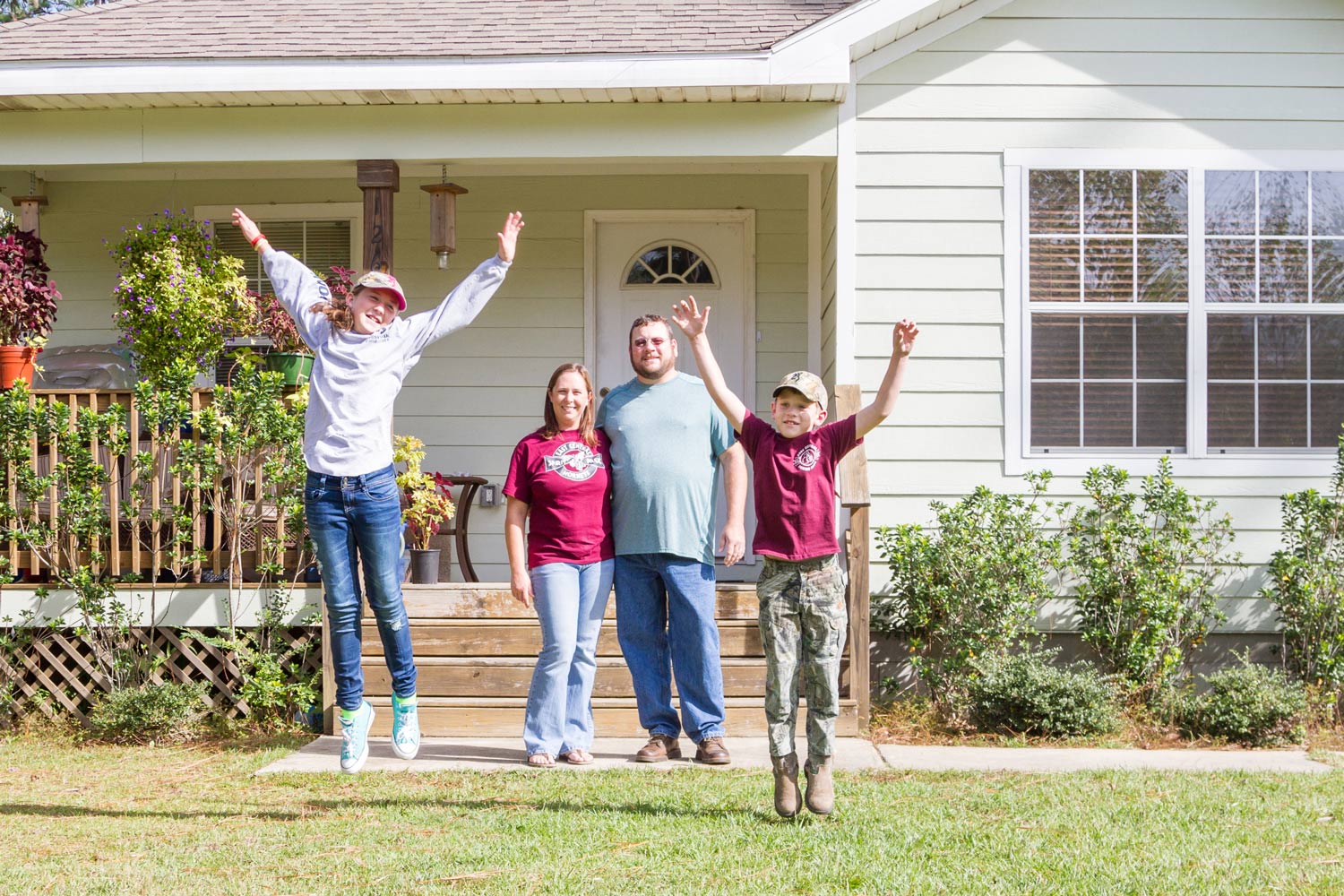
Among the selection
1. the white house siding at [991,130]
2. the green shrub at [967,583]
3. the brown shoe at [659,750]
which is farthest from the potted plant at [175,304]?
the green shrub at [967,583]

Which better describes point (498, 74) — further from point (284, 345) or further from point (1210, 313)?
point (1210, 313)

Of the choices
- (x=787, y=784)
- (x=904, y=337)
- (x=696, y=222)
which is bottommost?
(x=787, y=784)

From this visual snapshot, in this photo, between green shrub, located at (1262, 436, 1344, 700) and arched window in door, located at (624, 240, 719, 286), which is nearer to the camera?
green shrub, located at (1262, 436, 1344, 700)

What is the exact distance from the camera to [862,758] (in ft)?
18.1

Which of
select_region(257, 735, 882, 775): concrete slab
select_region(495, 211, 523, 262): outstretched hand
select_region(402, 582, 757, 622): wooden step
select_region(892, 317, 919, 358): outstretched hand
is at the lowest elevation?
select_region(257, 735, 882, 775): concrete slab

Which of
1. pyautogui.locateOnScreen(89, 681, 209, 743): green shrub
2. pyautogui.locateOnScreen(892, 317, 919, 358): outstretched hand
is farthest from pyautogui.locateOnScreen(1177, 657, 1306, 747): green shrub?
pyautogui.locateOnScreen(89, 681, 209, 743): green shrub

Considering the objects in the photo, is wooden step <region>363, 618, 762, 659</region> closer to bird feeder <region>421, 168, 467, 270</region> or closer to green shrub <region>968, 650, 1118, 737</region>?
green shrub <region>968, 650, 1118, 737</region>

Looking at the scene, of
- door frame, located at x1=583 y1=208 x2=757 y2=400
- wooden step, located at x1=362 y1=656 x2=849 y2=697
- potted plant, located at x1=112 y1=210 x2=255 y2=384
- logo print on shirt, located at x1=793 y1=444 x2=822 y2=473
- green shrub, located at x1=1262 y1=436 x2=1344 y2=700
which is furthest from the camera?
door frame, located at x1=583 y1=208 x2=757 y2=400

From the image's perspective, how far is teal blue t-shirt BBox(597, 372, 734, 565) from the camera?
16.9 feet

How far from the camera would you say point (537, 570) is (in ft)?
16.8

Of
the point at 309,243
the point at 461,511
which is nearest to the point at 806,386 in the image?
the point at 461,511

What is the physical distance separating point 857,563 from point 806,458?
177 cm

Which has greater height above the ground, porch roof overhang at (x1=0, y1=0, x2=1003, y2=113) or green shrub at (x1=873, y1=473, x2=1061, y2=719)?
porch roof overhang at (x1=0, y1=0, x2=1003, y2=113)

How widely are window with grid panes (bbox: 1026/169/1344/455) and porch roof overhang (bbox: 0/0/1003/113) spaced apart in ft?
5.14
